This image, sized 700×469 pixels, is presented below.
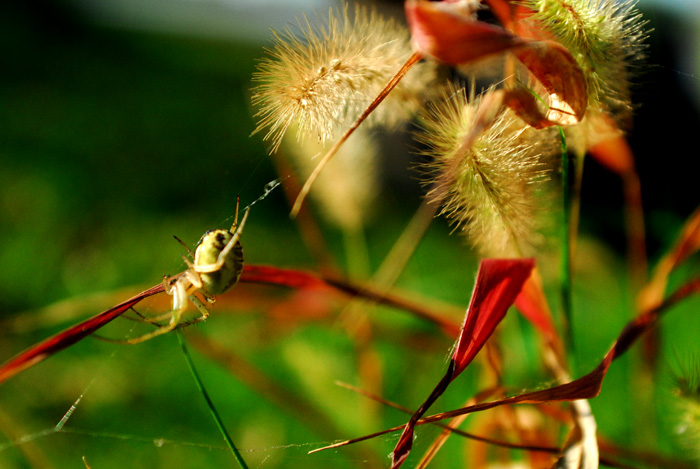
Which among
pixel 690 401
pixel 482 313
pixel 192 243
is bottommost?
pixel 192 243

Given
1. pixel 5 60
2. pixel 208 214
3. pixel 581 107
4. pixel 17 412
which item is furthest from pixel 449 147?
pixel 5 60

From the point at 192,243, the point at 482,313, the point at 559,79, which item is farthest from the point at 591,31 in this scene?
the point at 192,243

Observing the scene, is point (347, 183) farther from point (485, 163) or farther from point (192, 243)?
point (192, 243)

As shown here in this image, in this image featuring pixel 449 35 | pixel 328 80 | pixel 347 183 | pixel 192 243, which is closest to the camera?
pixel 449 35

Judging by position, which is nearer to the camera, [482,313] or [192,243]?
[482,313]

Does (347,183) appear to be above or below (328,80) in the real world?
below

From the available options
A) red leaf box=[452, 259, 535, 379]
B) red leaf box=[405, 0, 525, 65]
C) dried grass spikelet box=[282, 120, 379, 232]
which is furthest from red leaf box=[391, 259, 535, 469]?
dried grass spikelet box=[282, 120, 379, 232]

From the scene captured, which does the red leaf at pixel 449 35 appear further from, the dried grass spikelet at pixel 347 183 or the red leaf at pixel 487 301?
the dried grass spikelet at pixel 347 183
